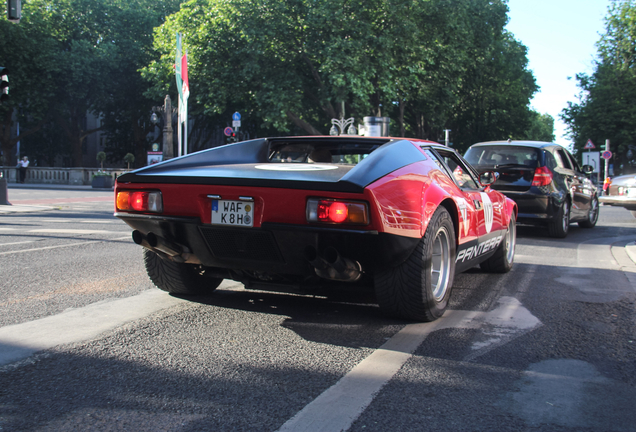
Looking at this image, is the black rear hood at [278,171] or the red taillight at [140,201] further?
the red taillight at [140,201]

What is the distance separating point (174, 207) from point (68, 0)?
143 feet

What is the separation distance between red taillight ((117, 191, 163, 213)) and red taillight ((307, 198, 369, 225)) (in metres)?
1.12

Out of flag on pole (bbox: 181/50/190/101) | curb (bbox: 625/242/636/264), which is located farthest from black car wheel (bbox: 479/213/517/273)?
flag on pole (bbox: 181/50/190/101)

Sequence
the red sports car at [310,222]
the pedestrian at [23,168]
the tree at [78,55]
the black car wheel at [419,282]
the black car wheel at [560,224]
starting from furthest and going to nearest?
1. the tree at [78,55]
2. the pedestrian at [23,168]
3. the black car wheel at [560,224]
4. the black car wheel at [419,282]
5. the red sports car at [310,222]

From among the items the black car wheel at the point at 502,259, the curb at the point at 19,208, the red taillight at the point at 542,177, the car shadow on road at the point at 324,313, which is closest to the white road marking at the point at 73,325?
the car shadow on road at the point at 324,313

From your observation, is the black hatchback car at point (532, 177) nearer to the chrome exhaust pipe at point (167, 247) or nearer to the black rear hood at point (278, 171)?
the black rear hood at point (278, 171)

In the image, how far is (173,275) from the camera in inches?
189

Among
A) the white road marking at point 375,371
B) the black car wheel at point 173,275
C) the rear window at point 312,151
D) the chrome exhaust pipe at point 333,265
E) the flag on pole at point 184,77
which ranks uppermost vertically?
the flag on pole at point 184,77

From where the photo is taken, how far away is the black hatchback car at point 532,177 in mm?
10445

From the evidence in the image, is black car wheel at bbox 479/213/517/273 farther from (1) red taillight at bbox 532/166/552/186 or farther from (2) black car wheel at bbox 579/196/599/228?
(2) black car wheel at bbox 579/196/599/228

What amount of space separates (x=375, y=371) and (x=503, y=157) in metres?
8.34

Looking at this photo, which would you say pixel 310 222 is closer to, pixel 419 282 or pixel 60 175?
pixel 419 282

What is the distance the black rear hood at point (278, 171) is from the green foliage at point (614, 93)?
138 ft

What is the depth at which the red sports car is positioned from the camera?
3.63m
